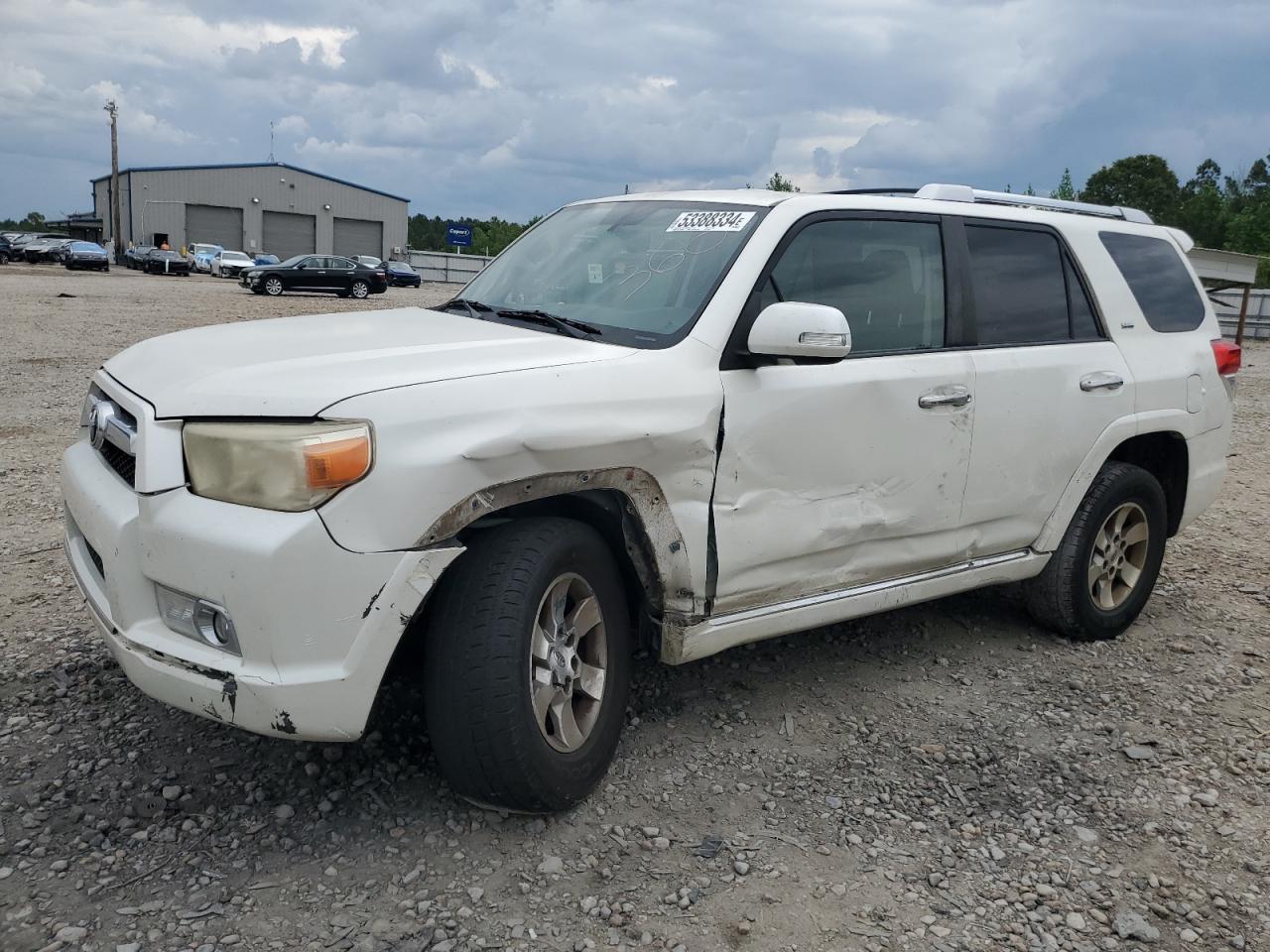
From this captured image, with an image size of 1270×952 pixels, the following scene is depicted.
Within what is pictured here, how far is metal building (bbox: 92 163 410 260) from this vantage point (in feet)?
197

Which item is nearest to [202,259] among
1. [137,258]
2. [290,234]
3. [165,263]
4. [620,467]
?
[137,258]

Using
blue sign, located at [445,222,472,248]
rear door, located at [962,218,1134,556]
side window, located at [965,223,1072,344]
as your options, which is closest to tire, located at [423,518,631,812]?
rear door, located at [962,218,1134,556]

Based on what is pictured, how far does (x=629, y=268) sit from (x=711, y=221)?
0.32 m

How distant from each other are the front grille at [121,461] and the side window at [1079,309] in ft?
11.9

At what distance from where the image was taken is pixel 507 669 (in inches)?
109

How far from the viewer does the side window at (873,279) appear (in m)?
3.60

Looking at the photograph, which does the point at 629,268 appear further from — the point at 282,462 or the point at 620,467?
the point at 282,462

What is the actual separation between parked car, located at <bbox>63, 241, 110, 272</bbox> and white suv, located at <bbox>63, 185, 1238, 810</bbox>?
4519 centimetres

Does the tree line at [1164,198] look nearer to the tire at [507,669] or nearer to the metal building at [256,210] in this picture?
the metal building at [256,210]

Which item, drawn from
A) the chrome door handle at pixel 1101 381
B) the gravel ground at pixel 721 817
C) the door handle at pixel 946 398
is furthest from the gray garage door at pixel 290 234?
the door handle at pixel 946 398

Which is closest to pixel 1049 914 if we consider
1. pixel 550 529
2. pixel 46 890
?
pixel 550 529

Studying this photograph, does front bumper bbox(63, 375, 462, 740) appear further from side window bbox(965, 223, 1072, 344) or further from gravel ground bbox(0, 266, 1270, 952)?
side window bbox(965, 223, 1072, 344)

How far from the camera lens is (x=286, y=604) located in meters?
2.50

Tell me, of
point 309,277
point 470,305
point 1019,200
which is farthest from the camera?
point 309,277
